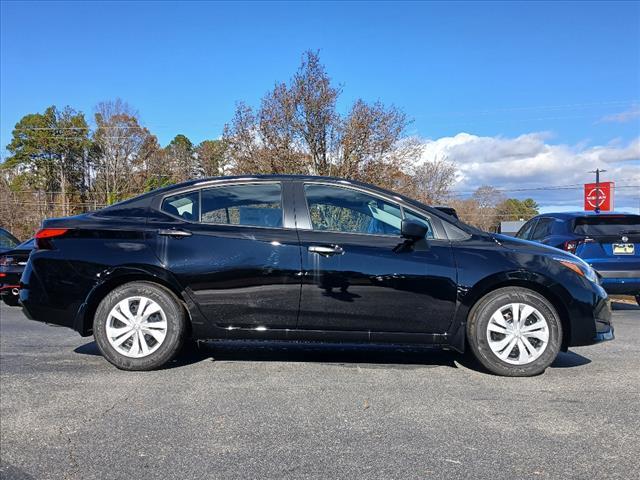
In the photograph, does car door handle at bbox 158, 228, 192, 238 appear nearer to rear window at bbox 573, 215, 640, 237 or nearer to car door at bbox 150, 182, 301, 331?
car door at bbox 150, 182, 301, 331

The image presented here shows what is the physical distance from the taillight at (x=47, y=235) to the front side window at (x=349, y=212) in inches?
84.9

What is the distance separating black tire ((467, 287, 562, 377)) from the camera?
416 centimetres

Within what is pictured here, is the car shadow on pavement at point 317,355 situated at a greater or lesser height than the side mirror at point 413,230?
lesser

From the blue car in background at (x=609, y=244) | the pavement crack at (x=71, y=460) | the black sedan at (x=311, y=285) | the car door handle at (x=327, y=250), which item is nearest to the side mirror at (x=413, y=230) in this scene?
the black sedan at (x=311, y=285)

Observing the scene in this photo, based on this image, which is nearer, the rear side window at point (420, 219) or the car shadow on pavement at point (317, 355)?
the rear side window at point (420, 219)

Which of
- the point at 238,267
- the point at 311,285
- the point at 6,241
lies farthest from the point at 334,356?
the point at 6,241

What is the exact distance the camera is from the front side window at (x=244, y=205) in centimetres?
441

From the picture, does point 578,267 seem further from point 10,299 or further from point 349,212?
point 10,299

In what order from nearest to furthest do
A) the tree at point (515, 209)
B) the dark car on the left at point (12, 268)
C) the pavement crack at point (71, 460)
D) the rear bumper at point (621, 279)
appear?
the pavement crack at point (71, 460), the rear bumper at point (621, 279), the dark car on the left at point (12, 268), the tree at point (515, 209)

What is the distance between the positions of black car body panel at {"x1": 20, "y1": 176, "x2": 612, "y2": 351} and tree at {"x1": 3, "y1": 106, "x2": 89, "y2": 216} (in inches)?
1977

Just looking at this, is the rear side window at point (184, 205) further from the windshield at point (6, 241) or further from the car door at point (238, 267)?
the windshield at point (6, 241)

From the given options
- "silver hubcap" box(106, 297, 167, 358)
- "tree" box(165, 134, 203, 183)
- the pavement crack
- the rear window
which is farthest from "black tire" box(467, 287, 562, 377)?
"tree" box(165, 134, 203, 183)

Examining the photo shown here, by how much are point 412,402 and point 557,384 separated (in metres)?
1.31

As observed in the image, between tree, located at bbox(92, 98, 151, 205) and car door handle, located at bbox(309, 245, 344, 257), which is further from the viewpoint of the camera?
tree, located at bbox(92, 98, 151, 205)
